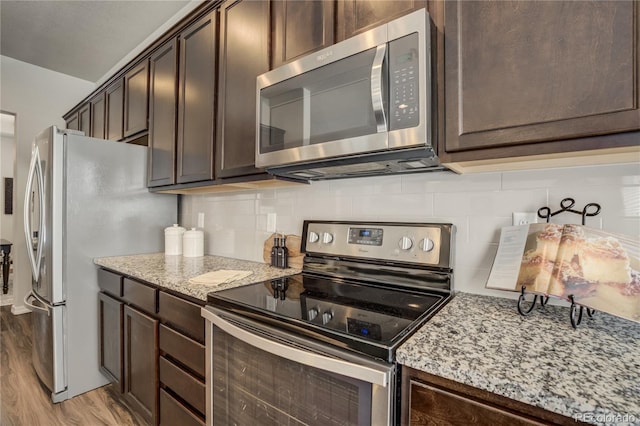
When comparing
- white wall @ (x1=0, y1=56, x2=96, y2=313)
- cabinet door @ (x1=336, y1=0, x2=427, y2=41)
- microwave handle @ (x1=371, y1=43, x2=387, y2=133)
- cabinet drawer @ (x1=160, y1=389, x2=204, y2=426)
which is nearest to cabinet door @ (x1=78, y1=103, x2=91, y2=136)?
white wall @ (x1=0, y1=56, x2=96, y2=313)

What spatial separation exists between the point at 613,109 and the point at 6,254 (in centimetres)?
633

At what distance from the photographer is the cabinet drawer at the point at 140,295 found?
1553 mm

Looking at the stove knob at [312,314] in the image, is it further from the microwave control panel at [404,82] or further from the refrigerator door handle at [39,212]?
the refrigerator door handle at [39,212]

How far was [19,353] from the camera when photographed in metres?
2.61

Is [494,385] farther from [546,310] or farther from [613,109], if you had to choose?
[613,109]

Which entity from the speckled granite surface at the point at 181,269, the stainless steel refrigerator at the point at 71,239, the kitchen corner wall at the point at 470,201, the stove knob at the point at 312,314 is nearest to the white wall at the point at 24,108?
the stainless steel refrigerator at the point at 71,239

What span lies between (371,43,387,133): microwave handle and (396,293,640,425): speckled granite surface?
0.65m

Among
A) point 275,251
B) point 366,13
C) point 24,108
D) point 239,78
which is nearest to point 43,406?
point 275,251

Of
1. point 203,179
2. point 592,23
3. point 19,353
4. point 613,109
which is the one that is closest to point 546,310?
point 613,109

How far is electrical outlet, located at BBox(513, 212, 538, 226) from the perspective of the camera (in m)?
1.09

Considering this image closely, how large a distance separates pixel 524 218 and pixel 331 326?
0.80m

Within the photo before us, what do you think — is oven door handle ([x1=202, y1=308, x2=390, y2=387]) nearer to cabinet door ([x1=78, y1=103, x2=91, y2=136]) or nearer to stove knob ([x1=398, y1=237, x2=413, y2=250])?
stove knob ([x1=398, y1=237, x2=413, y2=250])

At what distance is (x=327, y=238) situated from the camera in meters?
1.55

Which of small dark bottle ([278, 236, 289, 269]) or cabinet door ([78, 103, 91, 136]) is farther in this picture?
cabinet door ([78, 103, 91, 136])
